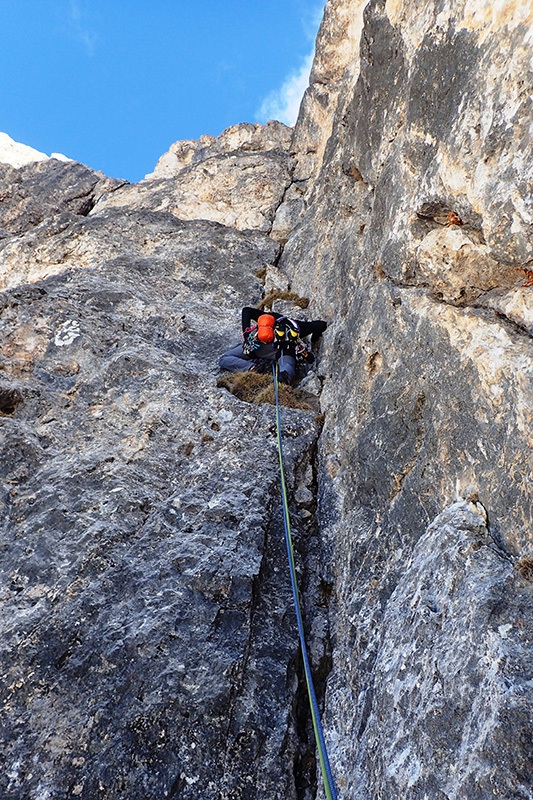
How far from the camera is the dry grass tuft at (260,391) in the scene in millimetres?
11703

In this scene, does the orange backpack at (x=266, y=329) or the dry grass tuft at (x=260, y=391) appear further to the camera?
the orange backpack at (x=266, y=329)

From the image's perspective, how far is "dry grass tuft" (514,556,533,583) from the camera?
4.93m

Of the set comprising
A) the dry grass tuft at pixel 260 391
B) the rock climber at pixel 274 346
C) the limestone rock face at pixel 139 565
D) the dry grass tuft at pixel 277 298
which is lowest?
the limestone rock face at pixel 139 565

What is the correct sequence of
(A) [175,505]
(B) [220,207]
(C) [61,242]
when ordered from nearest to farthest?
(A) [175,505], (C) [61,242], (B) [220,207]

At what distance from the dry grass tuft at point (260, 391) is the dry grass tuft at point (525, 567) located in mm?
6798

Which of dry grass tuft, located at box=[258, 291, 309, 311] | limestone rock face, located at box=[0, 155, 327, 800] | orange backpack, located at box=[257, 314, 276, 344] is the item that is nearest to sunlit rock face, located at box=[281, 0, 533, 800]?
limestone rock face, located at box=[0, 155, 327, 800]

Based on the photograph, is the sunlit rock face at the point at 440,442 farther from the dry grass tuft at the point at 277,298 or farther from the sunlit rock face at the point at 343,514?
the dry grass tuft at the point at 277,298

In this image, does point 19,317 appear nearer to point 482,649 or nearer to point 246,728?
point 246,728

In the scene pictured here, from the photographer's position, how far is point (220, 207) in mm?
21516

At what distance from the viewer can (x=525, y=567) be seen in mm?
4961

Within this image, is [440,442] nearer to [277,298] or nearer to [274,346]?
[274,346]

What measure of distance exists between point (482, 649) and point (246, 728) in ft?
10.4

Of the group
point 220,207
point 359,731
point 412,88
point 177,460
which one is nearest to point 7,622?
point 177,460

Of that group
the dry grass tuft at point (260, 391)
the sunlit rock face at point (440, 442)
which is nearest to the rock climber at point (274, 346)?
the dry grass tuft at point (260, 391)
